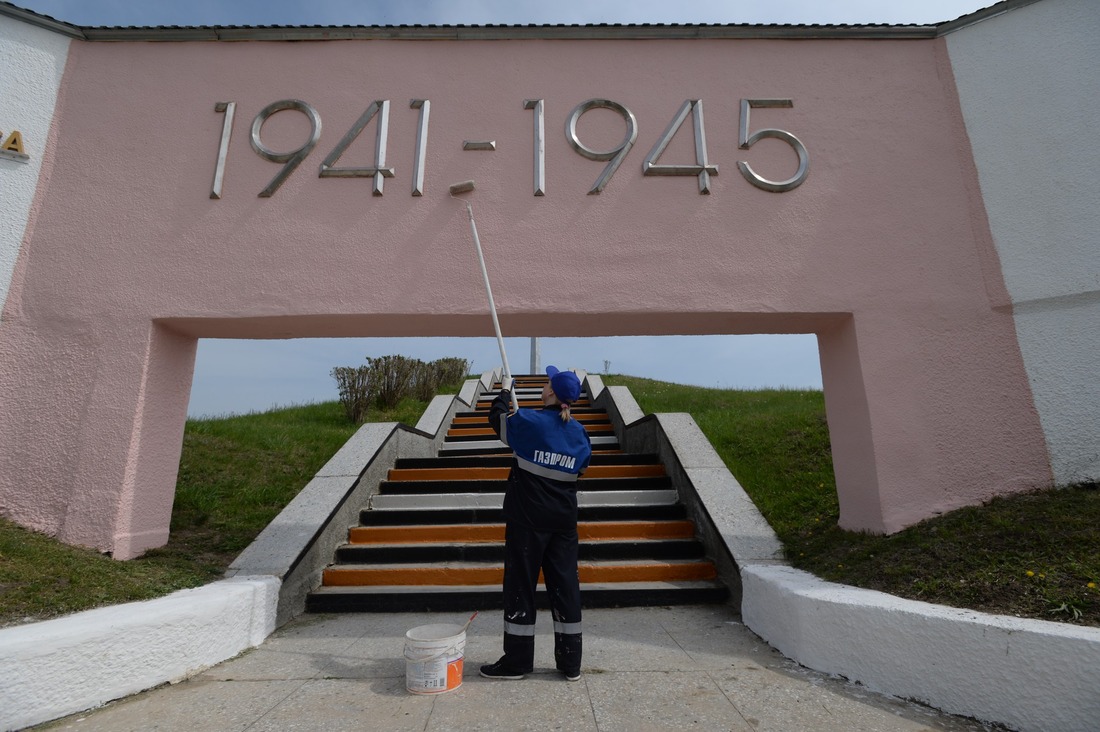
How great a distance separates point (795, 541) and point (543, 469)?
2644mm

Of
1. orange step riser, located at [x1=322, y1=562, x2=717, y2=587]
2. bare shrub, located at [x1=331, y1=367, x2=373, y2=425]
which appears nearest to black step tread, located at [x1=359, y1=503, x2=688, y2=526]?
orange step riser, located at [x1=322, y1=562, x2=717, y2=587]

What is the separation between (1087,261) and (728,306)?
2620 mm

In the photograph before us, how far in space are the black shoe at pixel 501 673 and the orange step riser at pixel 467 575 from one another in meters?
1.77

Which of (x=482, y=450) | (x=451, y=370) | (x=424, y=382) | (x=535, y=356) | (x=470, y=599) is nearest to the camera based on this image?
(x=470, y=599)

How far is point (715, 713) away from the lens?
9.75 ft

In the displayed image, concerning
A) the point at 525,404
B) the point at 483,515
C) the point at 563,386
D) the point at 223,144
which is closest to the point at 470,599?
the point at 483,515

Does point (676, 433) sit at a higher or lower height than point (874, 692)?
higher

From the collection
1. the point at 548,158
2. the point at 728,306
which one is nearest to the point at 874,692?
the point at 728,306

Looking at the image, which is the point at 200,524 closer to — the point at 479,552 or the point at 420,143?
the point at 479,552

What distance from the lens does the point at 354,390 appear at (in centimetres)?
1180

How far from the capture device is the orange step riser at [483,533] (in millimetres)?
5777

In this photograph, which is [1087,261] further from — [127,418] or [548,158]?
[127,418]

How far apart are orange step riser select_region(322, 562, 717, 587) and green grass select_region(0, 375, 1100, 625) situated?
86 centimetres

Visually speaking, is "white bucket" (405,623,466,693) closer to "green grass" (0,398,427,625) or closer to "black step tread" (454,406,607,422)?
"green grass" (0,398,427,625)
